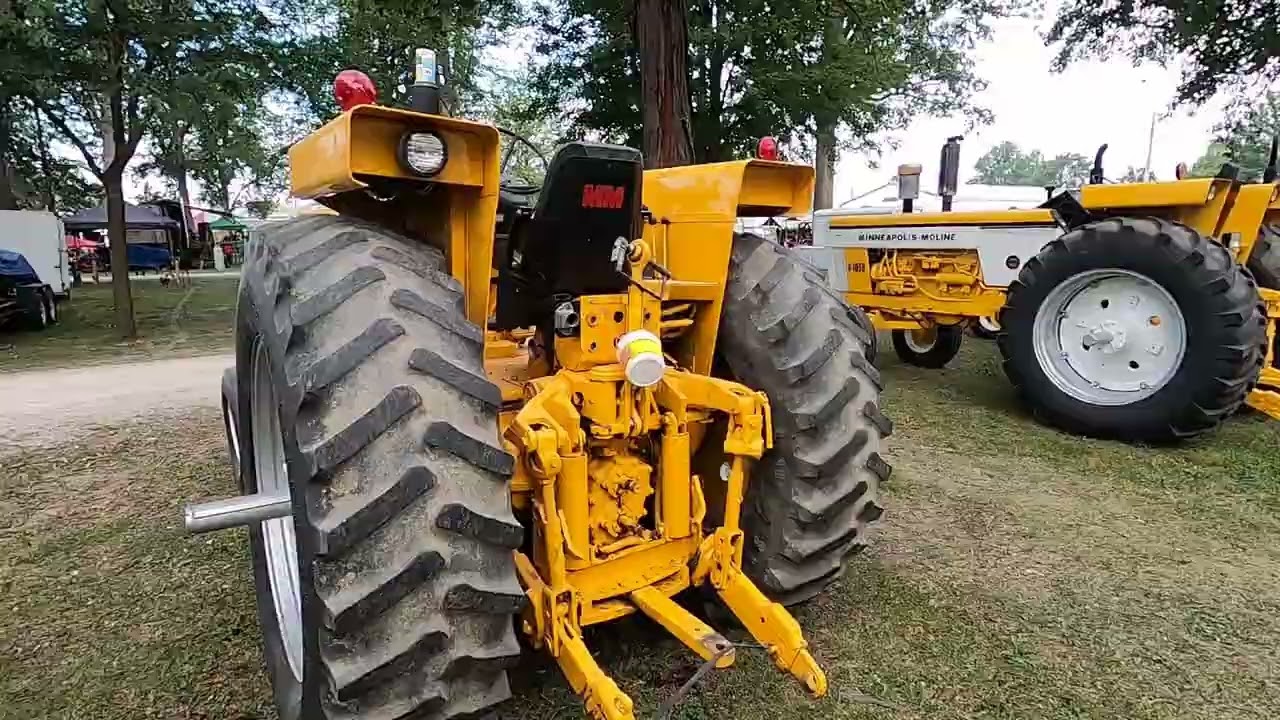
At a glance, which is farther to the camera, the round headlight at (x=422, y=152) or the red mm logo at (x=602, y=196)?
the red mm logo at (x=602, y=196)

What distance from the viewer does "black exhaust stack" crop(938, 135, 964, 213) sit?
677 cm

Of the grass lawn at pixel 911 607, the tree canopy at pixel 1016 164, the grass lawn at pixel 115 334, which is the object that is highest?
the tree canopy at pixel 1016 164

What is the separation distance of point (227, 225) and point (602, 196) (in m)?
39.3

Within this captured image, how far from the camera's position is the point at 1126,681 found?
8.29 feet

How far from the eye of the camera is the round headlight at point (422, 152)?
1.86 m

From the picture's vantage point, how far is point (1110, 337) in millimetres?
5438

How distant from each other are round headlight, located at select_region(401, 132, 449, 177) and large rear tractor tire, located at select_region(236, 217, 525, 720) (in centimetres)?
23

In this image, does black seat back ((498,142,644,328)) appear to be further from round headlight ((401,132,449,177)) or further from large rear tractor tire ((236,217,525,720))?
large rear tractor tire ((236,217,525,720))

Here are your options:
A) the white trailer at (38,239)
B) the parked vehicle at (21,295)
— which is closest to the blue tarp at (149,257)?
the white trailer at (38,239)

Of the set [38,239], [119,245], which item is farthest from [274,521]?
[38,239]

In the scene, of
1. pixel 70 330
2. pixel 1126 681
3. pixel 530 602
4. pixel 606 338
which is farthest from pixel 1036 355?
pixel 70 330

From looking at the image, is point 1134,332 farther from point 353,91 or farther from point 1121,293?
point 353,91

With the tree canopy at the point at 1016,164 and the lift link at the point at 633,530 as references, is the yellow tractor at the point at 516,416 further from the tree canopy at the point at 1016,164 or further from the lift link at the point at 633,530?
the tree canopy at the point at 1016,164

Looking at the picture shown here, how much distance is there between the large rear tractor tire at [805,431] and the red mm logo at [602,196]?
0.66 m
